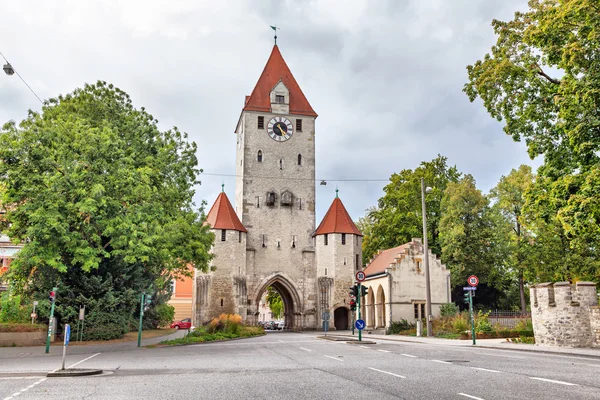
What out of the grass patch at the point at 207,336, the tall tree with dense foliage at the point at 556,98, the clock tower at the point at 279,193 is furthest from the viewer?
the clock tower at the point at 279,193

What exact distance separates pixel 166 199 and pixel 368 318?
887 inches

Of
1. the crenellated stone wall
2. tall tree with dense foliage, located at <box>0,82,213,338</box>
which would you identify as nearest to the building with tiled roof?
tall tree with dense foliage, located at <box>0,82,213,338</box>

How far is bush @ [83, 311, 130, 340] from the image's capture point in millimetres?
26891

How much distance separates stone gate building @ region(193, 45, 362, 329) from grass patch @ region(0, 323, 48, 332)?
19905mm

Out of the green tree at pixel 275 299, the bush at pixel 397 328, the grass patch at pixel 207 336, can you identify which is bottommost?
the grass patch at pixel 207 336

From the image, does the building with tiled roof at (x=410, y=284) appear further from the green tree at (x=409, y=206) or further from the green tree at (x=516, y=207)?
the green tree at (x=409, y=206)

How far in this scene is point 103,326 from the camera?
Result: 89.1 ft

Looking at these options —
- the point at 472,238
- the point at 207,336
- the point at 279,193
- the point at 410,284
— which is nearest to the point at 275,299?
the point at 279,193

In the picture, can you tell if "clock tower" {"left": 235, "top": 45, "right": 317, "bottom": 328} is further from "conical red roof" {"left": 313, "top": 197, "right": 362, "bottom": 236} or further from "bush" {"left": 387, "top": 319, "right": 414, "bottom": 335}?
"bush" {"left": 387, "top": 319, "right": 414, "bottom": 335}

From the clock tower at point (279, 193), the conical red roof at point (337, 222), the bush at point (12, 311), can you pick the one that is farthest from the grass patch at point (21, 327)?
the conical red roof at point (337, 222)

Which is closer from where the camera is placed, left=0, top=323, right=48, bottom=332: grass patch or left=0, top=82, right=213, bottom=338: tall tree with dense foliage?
left=0, top=82, right=213, bottom=338: tall tree with dense foliage

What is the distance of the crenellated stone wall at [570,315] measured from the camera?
18750 mm

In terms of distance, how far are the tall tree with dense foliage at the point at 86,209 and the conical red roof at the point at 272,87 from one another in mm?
25111

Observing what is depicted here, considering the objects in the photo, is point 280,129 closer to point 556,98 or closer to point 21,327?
point 21,327
